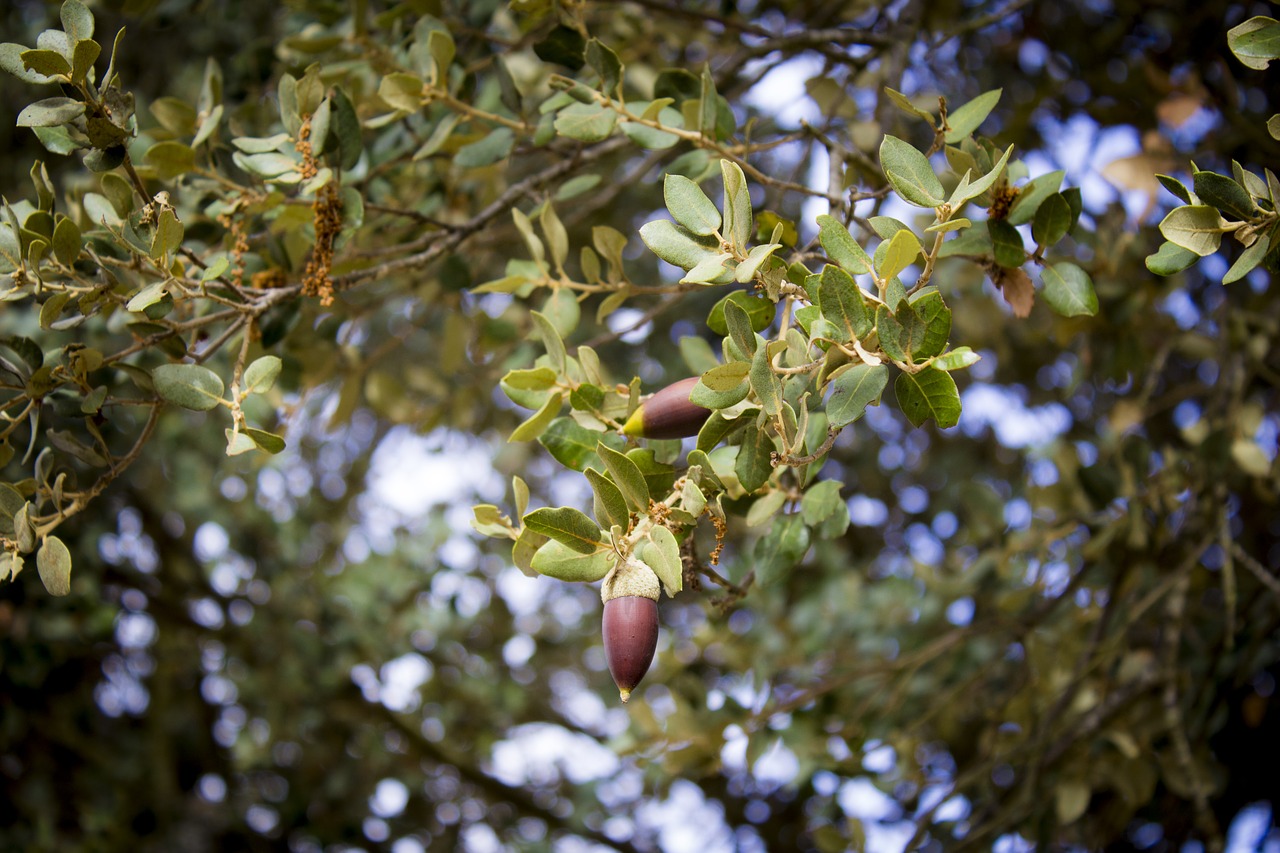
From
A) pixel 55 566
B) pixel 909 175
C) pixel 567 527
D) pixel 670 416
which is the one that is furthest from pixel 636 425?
pixel 55 566

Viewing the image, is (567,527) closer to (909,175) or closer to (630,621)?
(630,621)

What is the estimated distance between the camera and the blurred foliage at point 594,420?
1.08 metres

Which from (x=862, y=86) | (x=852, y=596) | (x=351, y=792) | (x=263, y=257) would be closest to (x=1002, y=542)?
(x=852, y=596)

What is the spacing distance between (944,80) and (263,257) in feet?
5.75

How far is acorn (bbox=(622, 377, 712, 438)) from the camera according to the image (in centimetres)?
93

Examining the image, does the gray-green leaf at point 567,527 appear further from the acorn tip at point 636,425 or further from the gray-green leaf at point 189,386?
the gray-green leaf at point 189,386

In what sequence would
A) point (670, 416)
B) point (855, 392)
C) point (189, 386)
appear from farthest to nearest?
point (189, 386) → point (670, 416) → point (855, 392)

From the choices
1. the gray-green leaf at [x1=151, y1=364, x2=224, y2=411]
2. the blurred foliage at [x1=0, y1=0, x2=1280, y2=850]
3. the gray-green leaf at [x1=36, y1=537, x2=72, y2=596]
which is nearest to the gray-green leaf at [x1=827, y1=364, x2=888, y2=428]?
the blurred foliage at [x1=0, y1=0, x2=1280, y2=850]

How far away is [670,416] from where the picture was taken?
941 mm

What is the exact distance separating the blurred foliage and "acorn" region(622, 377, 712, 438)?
1.6 inches

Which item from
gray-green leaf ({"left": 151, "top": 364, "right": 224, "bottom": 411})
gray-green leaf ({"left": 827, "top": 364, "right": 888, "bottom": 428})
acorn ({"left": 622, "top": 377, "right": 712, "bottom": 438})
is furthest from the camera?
gray-green leaf ({"left": 151, "top": 364, "right": 224, "bottom": 411})

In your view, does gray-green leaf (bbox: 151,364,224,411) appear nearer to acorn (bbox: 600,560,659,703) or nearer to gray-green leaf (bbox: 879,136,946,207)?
acorn (bbox: 600,560,659,703)

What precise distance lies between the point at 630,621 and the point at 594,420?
0.25 m

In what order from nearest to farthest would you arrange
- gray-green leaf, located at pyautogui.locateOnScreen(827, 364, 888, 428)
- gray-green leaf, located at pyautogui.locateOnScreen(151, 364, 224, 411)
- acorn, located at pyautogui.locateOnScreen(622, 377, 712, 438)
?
1. gray-green leaf, located at pyautogui.locateOnScreen(827, 364, 888, 428)
2. acorn, located at pyautogui.locateOnScreen(622, 377, 712, 438)
3. gray-green leaf, located at pyautogui.locateOnScreen(151, 364, 224, 411)
